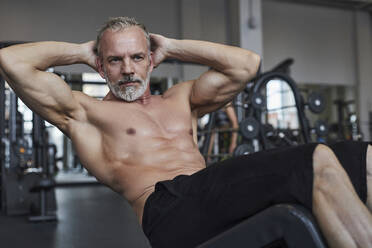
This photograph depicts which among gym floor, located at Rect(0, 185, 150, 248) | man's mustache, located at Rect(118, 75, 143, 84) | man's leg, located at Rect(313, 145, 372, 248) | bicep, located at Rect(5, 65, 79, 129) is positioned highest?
man's mustache, located at Rect(118, 75, 143, 84)

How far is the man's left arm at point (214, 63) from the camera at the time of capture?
1.42m

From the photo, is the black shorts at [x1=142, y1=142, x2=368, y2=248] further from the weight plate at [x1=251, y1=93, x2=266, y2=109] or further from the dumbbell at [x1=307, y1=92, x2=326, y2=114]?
the dumbbell at [x1=307, y1=92, x2=326, y2=114]

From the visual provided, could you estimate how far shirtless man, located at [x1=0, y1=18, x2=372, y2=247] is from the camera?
1244 millimetres

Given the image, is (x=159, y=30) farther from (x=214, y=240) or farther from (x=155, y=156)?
(x=214, y=240)

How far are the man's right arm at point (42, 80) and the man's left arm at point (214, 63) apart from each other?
0.33 metres

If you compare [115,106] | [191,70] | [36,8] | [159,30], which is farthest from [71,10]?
[115,106]

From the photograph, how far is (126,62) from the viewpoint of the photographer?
1316mm

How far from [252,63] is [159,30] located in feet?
16.7

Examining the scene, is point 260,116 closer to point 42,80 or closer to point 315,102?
point 315,102

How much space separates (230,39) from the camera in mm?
5988

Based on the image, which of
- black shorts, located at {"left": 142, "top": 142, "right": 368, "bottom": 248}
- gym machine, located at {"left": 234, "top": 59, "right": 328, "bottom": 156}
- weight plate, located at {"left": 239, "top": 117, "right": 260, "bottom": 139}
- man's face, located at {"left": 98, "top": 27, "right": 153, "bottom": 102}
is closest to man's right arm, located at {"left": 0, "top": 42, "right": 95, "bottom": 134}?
man's face, located at {"left": 98, "top": 27, "right": 153, "bottom": 102}

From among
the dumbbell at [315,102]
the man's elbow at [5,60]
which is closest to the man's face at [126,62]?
the man's elbow at [5,60]

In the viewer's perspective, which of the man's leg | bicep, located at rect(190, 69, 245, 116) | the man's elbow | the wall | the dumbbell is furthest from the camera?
the wall

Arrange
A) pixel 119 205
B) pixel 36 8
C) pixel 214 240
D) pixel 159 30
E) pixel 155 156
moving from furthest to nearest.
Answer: pixel 159 30, pixel 36 8, pixel 119 205, pixel 155 156, pixel 214 240
